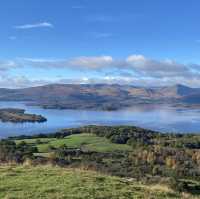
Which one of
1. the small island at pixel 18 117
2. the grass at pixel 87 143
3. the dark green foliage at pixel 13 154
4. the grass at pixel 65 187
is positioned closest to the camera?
the grass at pixel 65 187

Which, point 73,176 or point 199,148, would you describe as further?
point 199,148

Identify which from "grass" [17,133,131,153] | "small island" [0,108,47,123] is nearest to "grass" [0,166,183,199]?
"grass" [17,133,131,153]

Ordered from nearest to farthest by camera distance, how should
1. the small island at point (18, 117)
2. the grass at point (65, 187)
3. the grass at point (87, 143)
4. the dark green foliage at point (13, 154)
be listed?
the grass at point (65, 187), the dark green foliage at point (13, 154), the grass at point (87, 143), the small island at point (18, 117)

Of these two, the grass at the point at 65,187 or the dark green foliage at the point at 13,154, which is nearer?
the grass at the point at 65,187

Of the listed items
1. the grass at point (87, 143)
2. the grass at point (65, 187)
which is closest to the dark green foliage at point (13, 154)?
the grass at point (65, 187)

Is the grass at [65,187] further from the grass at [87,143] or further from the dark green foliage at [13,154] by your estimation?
the grass at [87,143]

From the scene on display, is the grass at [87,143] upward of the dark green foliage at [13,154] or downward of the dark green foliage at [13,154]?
downward

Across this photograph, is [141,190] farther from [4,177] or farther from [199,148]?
[199,148]

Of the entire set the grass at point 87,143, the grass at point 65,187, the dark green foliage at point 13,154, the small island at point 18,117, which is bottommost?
the grass at point 87,143

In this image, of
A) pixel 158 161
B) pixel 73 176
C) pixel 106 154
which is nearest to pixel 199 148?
pixel 158 161
